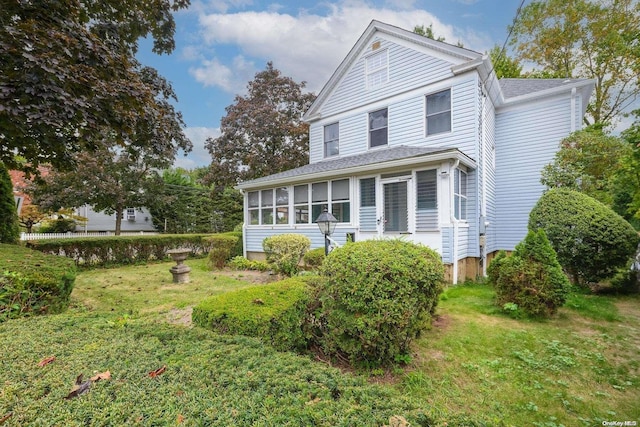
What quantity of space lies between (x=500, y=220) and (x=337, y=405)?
457 inches

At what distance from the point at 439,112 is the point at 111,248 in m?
12.9

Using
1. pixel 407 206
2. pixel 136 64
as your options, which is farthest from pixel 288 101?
pixel 407 206

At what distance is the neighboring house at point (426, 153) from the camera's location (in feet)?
26.0

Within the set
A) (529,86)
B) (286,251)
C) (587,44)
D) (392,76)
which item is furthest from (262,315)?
(587,44)

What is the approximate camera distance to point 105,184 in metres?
17.0

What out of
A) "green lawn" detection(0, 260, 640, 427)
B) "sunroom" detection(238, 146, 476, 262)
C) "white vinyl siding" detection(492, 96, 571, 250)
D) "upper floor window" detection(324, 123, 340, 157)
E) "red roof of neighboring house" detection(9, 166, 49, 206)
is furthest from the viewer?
"red roof of neighboring house" detection(9, 166, 49, 206)

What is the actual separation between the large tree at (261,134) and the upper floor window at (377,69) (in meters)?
6.67

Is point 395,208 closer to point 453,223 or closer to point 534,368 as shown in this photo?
point 453,223

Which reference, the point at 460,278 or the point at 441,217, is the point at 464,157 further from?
the point at 460,278

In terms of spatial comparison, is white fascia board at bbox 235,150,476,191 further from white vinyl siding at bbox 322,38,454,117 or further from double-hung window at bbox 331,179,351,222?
white vinyl siding at bbox 322,38,454,117

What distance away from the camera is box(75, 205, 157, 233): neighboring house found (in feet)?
77.6

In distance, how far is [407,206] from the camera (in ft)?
26.5

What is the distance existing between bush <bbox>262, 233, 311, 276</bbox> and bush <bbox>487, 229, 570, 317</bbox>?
16.3 ft

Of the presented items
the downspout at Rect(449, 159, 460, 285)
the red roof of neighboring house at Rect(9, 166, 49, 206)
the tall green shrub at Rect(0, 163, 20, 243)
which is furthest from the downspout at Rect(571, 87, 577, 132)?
the red roof of neighboring house at Rect(9, 166, 49, 206)
